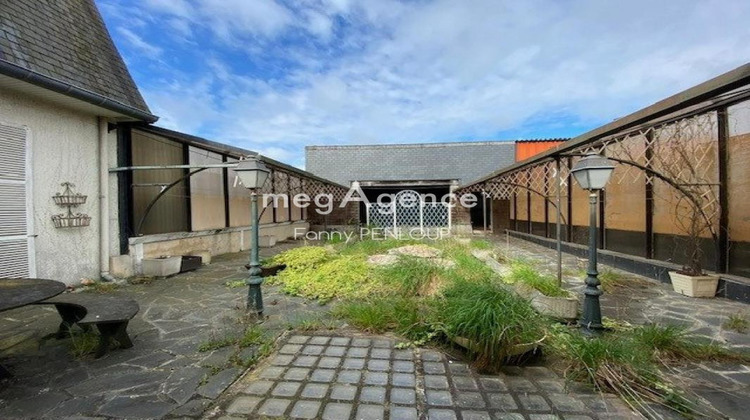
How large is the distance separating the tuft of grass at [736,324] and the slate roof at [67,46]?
9.04 metres

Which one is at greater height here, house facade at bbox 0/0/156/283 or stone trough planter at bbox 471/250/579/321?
house facade at bbox 0/0/156/283

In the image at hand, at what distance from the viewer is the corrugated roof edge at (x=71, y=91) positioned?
4086mm

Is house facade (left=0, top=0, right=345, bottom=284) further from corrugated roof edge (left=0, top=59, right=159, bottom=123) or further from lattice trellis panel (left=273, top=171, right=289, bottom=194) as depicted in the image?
lattice trellis panel (left=273, top=171, right=289, bottom=194)

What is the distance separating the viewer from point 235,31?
817cm

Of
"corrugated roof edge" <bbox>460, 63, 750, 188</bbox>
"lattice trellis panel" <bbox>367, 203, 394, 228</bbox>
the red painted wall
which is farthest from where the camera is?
the red painted wall

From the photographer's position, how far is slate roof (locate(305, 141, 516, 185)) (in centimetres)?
1683

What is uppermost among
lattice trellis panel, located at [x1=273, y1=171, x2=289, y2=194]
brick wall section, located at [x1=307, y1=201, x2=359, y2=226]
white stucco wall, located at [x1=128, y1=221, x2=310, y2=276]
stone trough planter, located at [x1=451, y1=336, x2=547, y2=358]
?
lattice trellis panel, located at [x1=273, y1=171, x2=289, y2=194]

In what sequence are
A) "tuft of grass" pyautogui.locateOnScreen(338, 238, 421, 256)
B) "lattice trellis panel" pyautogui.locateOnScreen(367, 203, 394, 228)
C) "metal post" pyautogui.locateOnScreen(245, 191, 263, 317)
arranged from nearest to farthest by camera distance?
"metal post" pyautogui.locateOnScreen(245, 191, 263, 317)
"tuft of grass" pyautogui.locateOnScreen(338, 238, 421, 256)
"lattice trellis panel" pyautogui.locateOnScreen(367, 203, 394, 228)

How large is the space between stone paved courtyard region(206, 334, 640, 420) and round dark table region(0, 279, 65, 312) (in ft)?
5.69

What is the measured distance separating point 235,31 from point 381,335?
8100 millimetres

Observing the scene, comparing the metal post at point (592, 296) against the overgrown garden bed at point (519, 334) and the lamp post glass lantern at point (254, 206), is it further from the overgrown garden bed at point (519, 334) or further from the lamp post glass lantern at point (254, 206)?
the lamp post glass lantern at point (254, 206)

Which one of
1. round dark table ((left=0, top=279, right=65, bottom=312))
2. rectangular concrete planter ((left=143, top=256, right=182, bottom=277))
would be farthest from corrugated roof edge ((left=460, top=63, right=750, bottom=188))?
rectangular concrete planter ((left=143, top=256, right=182, bottom=277))

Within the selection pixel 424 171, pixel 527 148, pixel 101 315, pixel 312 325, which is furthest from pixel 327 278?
pixel 527 148

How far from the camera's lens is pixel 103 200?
20.0 feet
